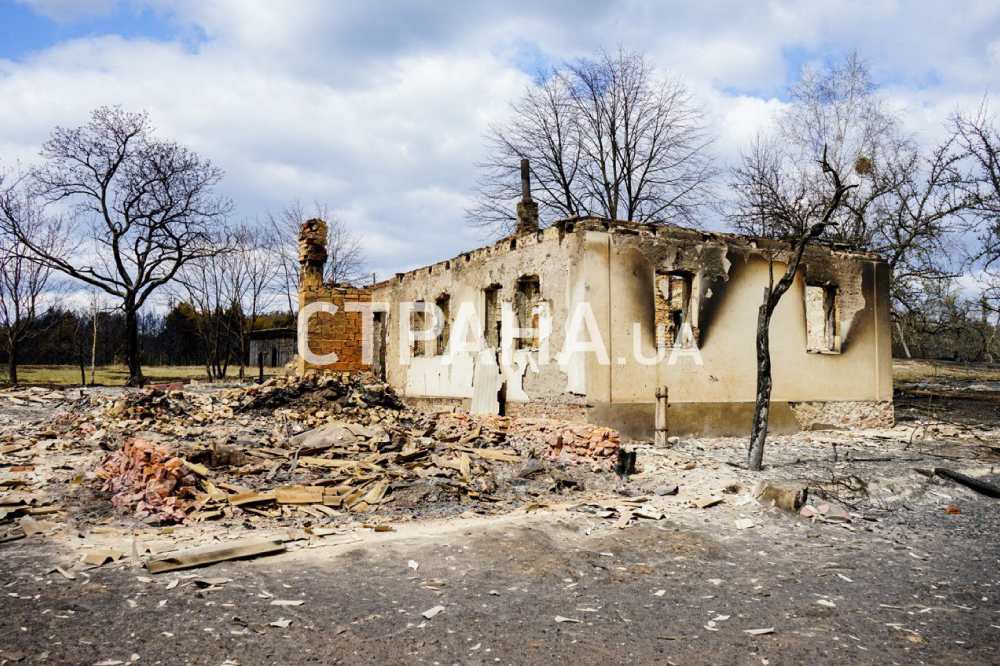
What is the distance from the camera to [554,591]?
499 cm

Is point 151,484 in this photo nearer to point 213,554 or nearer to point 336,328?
point 213,554

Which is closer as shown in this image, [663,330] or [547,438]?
[547,438]

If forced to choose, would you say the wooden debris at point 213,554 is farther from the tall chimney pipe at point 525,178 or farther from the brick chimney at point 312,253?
the tall chimney pipe at point 525,178

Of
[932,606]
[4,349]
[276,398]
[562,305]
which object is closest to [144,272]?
[4,349]

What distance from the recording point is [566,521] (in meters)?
7.20

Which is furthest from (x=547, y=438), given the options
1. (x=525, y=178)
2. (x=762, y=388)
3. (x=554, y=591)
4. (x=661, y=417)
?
(x=525, y=178)

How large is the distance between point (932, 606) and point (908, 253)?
2027 centimetres

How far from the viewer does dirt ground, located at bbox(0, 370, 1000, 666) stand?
12.7 feet

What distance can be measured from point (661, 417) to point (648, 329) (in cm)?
177

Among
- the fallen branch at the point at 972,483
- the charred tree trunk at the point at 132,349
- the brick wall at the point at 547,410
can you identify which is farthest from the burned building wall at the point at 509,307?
the charred tree trunk at the point at 132,349

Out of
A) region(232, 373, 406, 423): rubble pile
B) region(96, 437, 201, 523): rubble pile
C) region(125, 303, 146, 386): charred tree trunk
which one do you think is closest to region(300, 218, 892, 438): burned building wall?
region(232, 373, 406, 423): rubble pile

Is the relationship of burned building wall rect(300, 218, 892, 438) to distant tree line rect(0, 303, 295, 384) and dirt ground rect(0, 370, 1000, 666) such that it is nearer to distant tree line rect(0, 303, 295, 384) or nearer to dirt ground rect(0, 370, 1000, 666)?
dirt ground rect(0, 370, 1000, 666)

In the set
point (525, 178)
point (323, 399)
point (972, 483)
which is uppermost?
point (525, 178)

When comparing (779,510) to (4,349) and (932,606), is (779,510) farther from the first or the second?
(4,349)
